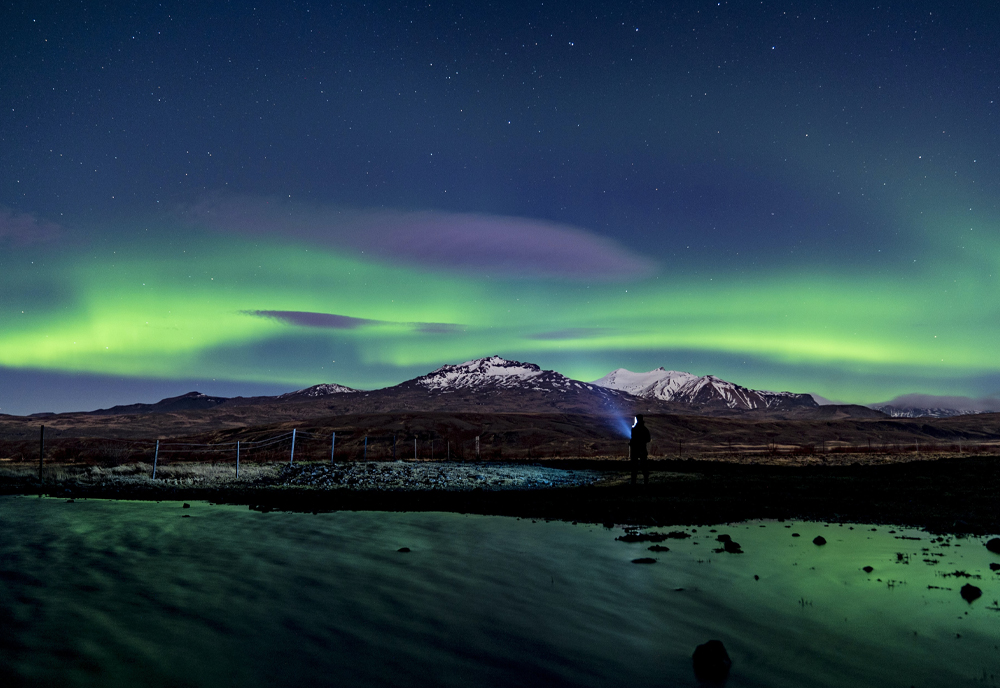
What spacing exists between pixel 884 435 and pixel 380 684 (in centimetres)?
22185

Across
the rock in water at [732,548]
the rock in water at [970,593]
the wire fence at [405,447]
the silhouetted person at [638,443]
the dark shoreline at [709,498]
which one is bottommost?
the wire fence at [405,447]

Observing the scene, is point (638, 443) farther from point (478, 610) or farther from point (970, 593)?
point (478, 610)

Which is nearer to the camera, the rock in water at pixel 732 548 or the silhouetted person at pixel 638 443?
the rock in water at pixel 732 548

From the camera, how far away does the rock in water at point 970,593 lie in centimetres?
1342

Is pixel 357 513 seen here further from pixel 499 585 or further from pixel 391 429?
pixel 391 429

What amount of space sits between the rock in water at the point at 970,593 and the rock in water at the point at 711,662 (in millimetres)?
7133

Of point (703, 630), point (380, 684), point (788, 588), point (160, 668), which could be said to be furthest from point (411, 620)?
point (788, 588)

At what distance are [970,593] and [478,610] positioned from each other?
391 inches

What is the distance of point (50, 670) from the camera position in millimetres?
8781

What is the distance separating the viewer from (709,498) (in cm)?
3316

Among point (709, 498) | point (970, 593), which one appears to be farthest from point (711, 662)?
point (709, 498)

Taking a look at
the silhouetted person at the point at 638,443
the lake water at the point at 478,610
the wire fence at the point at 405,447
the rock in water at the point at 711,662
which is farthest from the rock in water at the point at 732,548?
the wire fence at the point at 405,447

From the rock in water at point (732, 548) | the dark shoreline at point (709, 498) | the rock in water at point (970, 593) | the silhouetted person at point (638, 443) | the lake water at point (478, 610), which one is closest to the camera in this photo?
the lake water at point (478, 610)

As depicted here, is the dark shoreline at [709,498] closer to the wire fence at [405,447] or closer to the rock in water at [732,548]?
the rock in water at [732,548]
